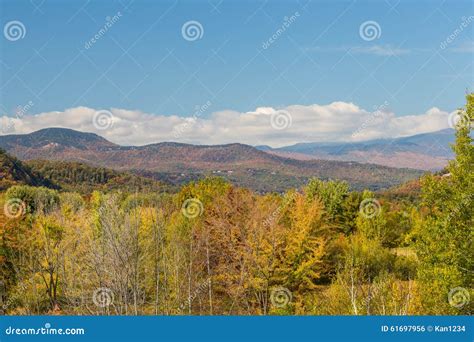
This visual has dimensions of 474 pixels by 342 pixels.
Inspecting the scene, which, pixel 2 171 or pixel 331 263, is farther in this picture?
pixel 2 171

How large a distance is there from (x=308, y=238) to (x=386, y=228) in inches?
680

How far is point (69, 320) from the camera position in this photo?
24.9 ft

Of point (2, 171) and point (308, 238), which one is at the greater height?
point (2, 171)

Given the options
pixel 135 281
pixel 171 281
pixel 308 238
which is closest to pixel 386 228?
pixel 308 238

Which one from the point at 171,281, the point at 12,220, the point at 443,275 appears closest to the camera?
the point at 443,275

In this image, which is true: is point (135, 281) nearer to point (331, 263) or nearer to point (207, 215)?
point (207, 215)

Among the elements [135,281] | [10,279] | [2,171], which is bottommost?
[10,279]

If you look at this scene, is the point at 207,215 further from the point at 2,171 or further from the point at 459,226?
the point at 2,171

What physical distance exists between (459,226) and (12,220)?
25.3 metres

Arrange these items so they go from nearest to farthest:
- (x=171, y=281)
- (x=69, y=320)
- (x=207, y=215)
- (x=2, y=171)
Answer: (x=69, y=320) → (x=171, y=281) → (x=207, y=215) → (x=2, y=171)

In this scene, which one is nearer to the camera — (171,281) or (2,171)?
(171,281)

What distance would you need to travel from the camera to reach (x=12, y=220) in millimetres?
29547

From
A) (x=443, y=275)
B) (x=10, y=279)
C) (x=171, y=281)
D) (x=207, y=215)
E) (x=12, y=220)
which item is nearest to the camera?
(x=443, y=275)

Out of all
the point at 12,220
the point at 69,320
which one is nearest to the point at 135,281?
the point at 69,320
